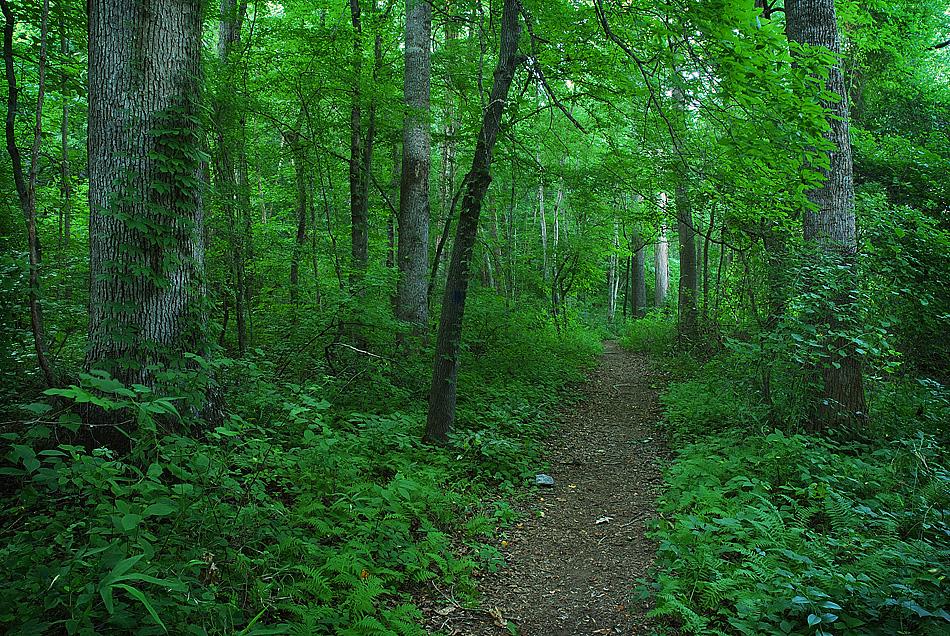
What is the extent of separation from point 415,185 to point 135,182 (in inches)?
216

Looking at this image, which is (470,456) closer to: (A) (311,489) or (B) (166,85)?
(A) (311,489)

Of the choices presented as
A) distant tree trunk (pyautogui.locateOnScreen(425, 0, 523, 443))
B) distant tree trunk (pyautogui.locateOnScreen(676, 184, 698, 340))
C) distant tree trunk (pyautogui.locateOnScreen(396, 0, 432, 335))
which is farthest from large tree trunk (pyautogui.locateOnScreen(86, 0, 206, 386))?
distant tree trunk (pyautogui.locateOnScreen(676, 184, 698, 340))

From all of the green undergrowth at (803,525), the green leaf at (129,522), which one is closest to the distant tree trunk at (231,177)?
the green leaf at (129,522)

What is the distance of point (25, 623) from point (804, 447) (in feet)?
19.7

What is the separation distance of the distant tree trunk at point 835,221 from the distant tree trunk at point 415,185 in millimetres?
5470

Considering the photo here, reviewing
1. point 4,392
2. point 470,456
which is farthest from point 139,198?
point 470,456

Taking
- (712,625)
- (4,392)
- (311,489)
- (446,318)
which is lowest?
(712,625)

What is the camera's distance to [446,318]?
6.24 meters

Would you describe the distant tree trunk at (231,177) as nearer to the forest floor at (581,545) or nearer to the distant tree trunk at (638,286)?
the forest floor at (581,545)

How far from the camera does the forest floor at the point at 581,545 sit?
140 inches

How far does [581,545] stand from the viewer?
475cm

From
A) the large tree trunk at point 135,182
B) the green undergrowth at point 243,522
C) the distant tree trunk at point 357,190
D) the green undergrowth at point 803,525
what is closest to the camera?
the green undergrowth at point 243,522

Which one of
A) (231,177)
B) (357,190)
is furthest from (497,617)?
(357,190)

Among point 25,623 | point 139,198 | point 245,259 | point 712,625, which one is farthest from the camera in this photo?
point 245,259
